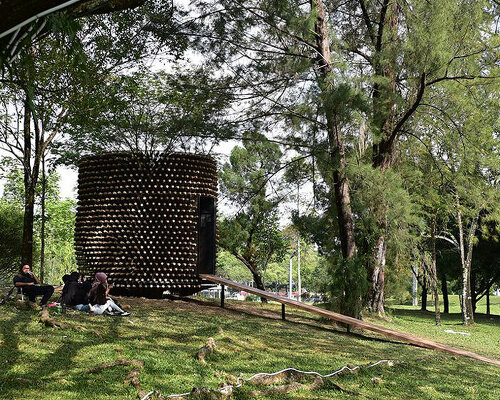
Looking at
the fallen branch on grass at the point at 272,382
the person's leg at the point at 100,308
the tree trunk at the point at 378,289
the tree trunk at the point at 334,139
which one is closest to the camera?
the fallen branch on grass at the point at 272,382

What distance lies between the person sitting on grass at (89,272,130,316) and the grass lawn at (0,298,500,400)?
0.35 metres

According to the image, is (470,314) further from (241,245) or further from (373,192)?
(373,192)

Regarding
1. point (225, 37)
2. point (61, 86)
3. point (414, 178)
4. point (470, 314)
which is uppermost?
point (225, 37)

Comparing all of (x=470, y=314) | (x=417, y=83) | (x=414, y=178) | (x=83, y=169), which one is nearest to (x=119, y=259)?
(x=83, y=169)

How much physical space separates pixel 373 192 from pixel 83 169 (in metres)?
6.46

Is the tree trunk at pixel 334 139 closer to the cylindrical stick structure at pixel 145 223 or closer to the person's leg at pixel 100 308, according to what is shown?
the cylindrical stick structure at pixel 145 223

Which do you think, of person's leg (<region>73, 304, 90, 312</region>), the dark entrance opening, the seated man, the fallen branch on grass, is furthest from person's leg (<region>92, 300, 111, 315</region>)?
the fallen branch on grass

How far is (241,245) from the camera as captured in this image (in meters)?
22.5

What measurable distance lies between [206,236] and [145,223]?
1.43m

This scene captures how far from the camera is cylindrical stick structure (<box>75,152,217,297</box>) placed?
12109 mm

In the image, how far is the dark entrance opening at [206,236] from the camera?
41.7 feet

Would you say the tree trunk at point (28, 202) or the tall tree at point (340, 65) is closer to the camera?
the tall tree at point (340, 65)

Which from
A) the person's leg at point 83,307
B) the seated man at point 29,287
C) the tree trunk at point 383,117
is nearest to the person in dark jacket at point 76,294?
the person's leg at point 83,307

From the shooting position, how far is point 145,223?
12.2 meters
